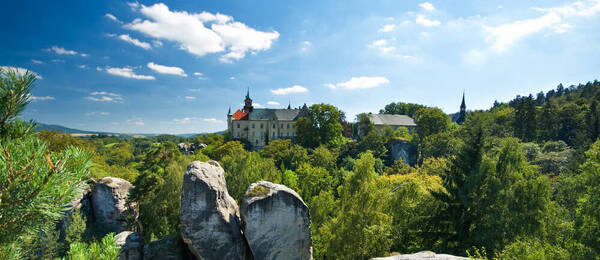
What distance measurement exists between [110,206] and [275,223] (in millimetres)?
12624

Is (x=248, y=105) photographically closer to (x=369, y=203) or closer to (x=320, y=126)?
(x=320, y=126)

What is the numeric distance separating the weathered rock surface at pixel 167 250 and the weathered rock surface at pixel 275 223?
3851mm

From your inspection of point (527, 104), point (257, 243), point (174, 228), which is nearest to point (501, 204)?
point (257, 243)

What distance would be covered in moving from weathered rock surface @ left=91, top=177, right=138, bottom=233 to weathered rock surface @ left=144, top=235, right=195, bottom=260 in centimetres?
627

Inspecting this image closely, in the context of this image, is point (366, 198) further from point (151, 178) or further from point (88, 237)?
point (88, 237)

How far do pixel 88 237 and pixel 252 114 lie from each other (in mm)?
45110

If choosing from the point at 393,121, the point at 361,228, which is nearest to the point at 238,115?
the point at 393,121

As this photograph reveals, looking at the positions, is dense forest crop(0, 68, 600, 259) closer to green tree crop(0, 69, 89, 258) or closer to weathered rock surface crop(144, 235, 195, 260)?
green tree crop(0, 69, 89, 258)

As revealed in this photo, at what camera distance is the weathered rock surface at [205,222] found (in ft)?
37.8

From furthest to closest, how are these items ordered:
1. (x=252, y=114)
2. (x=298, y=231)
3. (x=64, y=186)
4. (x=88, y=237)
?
(x=252, y=114), (x=88, y=237), (x=298, y=231), (x=64, y=186)

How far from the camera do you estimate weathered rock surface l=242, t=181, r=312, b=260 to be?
11.9 meters

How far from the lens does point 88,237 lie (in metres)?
14.3

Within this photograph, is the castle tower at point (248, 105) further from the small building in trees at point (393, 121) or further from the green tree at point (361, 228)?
the green tree at point (361, 228)

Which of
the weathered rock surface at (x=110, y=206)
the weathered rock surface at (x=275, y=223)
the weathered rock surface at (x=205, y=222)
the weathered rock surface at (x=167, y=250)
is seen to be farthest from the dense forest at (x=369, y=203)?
the weathered rock surface at (x=205, y=222)
